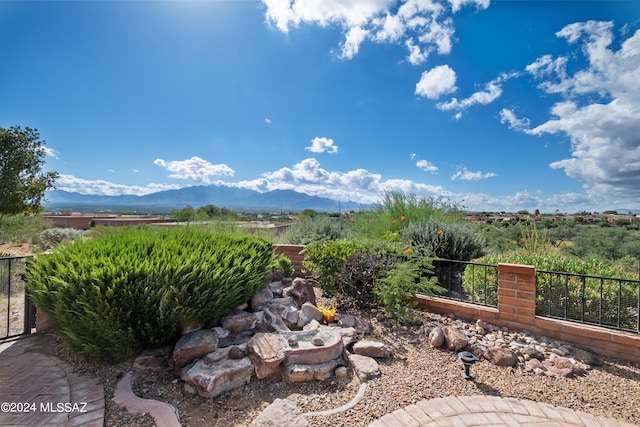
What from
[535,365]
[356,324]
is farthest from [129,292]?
[535,365]

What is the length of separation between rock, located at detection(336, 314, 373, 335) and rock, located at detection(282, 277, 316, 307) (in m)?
0.63

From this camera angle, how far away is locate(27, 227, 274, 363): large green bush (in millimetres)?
2344

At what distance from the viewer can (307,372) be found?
2.44 meters

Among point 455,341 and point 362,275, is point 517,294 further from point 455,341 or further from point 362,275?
point 362,275

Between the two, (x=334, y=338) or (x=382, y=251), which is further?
(x=382, y=251)

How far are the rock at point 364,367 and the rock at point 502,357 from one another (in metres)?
1.25

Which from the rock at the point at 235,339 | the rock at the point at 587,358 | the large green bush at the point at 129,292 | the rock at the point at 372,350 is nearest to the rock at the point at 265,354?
the rock at the point at 235,339

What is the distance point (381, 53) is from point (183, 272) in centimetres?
687

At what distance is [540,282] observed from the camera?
3.74 metres

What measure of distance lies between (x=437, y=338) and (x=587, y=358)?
147 cm

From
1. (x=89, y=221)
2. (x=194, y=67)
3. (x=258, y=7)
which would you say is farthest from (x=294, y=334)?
(x=89, y=221)

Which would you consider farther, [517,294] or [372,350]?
[517,294]

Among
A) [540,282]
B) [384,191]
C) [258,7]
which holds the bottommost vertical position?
[540,282]

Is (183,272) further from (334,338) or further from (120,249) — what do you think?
(334,338)
